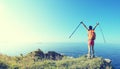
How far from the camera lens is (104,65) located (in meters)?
20.6

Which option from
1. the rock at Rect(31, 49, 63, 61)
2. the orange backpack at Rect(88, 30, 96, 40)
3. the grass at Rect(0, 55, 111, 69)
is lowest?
the grass at Rect(0, 55, 111, 69)

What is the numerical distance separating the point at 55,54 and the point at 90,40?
519cm

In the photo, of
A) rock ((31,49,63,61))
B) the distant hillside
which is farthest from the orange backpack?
rock ((31,49,63,61))

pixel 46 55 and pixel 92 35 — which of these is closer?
pixel 92 35

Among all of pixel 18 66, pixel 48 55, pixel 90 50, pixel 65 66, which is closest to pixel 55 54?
pixel 48 55

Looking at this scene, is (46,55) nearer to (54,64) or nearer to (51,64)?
(54,64)

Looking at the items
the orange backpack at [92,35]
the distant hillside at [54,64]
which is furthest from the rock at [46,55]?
the orange backpack at [92,35]

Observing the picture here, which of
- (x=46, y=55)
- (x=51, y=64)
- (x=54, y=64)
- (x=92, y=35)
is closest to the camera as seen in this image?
(x=51, y=64)

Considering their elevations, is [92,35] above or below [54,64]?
above

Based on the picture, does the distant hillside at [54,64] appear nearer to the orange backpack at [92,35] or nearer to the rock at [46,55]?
the orange backpack at [92,35]

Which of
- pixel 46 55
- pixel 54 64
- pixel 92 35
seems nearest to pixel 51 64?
pixel 54 64

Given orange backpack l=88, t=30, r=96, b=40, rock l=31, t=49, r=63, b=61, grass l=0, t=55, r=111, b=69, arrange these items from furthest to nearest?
rock l=31, t=49, r=63, b=61 < orange backpack l=88, t=30, r=96, b=40 < grass l=0, t=55, r=111, b=69

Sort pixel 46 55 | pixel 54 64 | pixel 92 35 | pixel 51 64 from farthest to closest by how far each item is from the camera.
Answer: pixel 46 55, pixel 92 35, pixel 54 64, pixel 51 64

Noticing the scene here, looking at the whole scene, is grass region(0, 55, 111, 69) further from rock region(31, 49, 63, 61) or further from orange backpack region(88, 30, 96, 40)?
rock region(31, 49, 63, 61)
